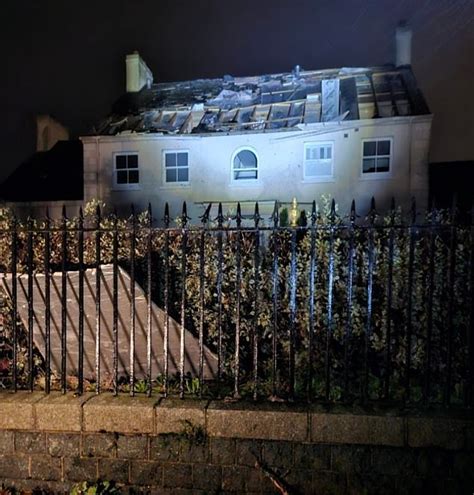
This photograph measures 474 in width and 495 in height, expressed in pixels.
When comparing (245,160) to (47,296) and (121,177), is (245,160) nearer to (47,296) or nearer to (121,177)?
(121,177)

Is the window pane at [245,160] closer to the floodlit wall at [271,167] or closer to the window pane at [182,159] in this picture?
the floodlit wall at [271,167]

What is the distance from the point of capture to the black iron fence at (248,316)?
363 cm

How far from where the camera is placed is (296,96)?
13.6 metres

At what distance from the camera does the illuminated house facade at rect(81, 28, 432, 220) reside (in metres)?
12.1

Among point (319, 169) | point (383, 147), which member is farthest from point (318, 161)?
point (383, 147)

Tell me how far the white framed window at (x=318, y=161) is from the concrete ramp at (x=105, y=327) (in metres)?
9.58

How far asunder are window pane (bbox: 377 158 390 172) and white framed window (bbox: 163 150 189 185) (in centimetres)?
601

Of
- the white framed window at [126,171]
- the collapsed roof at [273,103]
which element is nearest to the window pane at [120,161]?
the white framed window at [126,171]

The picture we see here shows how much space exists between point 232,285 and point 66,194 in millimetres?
12790

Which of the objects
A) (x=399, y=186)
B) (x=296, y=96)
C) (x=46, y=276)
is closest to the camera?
(x=46, y=276)

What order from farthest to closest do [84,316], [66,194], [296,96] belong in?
[66,194] → [296,96] → [84,316]

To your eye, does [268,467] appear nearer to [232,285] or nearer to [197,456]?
[197,456]

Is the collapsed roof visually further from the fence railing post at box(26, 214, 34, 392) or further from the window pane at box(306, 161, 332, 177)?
the fence railing post at box(26, 214, 34, 392)

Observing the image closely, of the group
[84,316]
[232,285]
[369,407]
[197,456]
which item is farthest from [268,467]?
[84,316]
